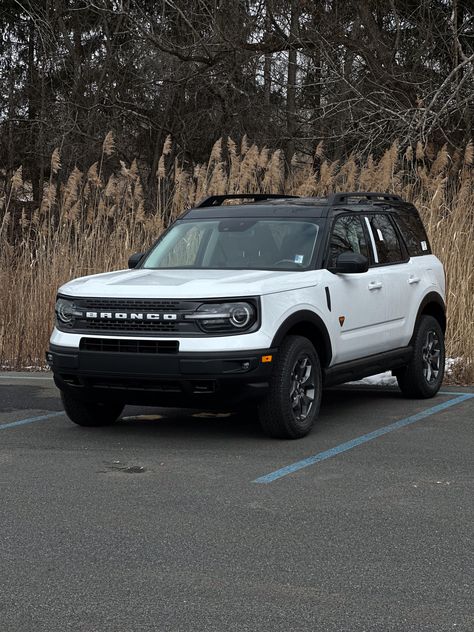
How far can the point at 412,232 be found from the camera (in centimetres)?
1051

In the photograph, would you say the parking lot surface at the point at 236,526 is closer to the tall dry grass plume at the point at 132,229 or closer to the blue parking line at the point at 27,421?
the blue parking line at the point at 27,421

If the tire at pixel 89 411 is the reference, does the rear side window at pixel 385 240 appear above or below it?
above

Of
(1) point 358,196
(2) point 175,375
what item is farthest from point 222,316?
(1) point 358,196

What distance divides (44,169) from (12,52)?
3892 mm

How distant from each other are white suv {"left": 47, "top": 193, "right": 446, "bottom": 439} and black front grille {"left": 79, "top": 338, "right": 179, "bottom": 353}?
0.4 inches

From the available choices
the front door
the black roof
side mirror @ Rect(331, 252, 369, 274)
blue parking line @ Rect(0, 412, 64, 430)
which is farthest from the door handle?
blue parking line @ Rect(0, 412, 64, 430)

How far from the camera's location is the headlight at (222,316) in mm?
7781

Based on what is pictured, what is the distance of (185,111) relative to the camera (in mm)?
27391

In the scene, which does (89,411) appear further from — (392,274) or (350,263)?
(392,274)

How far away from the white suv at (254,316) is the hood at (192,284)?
0.04ft

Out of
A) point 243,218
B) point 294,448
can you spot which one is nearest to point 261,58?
point 243,218

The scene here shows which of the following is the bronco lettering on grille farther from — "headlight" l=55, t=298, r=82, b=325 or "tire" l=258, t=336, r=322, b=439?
"tire" l=258, t=336, r=322, b=439

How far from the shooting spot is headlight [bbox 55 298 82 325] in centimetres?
822

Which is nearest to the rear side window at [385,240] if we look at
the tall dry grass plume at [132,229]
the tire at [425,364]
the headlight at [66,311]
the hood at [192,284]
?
the tire at [425,364]
